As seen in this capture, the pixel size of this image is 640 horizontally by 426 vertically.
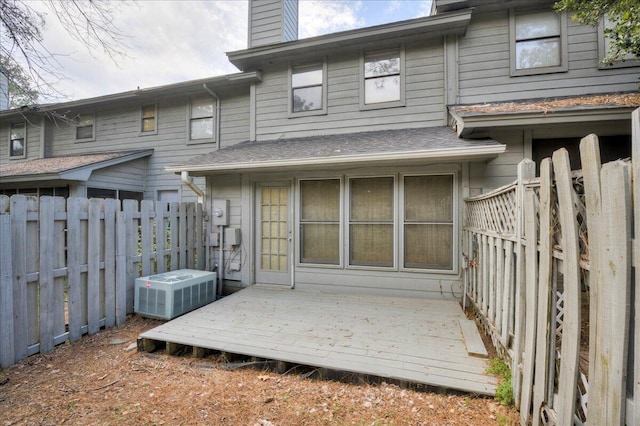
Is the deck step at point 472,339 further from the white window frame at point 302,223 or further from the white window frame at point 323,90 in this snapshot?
the white window frame at point 323,90

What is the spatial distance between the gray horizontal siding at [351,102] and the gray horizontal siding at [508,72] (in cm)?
51

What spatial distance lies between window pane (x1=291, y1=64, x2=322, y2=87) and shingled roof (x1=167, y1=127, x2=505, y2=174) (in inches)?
47.8

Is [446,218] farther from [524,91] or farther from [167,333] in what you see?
[167,333]

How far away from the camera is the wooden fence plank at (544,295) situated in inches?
67.7

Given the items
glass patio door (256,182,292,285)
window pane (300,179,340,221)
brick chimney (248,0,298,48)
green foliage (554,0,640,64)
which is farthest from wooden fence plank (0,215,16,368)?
green foliage (554,0,640,64)

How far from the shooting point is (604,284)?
1.19 meters

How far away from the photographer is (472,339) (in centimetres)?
322

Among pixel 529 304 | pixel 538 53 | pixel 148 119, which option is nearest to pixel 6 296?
pixel 529 304

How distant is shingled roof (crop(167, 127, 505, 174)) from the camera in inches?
165

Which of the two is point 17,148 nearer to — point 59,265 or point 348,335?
point 59,265

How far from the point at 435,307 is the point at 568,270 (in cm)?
319

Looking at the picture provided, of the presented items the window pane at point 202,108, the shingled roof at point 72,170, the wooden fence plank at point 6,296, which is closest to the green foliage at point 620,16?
the wooden fence plank at point 6,296

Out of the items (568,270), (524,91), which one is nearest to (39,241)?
(568,270)

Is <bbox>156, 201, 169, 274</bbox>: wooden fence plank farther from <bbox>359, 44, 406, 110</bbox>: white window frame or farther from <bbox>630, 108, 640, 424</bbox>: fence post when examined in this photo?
<bbox>630, 108, 640, 424</bbox>: fence post
